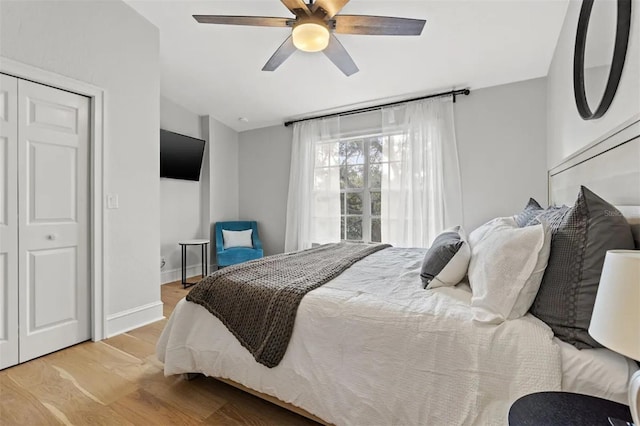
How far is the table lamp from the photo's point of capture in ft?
2.02

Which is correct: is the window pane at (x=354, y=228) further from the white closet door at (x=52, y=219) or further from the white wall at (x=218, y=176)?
the white closet door at (x=52, y=219)

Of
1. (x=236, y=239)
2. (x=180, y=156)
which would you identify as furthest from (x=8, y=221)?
(x=236, y=239)

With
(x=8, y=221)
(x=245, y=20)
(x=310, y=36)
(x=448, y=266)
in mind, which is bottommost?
(x=448, y=266)

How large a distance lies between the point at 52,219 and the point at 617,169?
3.40 metres

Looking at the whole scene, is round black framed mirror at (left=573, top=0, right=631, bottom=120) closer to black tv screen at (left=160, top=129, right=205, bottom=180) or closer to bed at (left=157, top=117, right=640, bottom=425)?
bed at (left=157, top=117, right=640, bottom=425)

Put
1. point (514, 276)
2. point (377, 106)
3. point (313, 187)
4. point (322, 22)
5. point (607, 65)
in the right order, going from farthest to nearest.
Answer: point (313, 187) < point (377, 106) < point (322, 22) < point (607, 65) < point (514, 276)

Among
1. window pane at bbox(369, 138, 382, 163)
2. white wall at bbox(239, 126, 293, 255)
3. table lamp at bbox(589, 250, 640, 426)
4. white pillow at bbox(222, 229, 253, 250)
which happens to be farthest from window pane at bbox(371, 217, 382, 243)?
table lamp at bbox(589, 250, 640, 426)

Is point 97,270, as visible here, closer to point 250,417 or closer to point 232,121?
point 250,417

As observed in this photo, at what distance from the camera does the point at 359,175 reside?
14.0 ft

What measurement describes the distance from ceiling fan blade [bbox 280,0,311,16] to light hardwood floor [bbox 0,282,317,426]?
7.69 feet

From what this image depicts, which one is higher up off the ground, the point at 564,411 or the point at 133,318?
the point at 564,411

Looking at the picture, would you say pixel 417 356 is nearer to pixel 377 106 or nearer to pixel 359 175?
pixel 359 175

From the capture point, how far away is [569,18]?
221 centimetres

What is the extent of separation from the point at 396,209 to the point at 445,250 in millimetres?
2376
